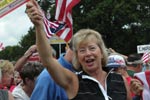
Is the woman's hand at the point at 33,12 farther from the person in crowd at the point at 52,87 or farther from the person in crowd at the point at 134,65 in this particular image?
the person in crowd at the point at 134,65

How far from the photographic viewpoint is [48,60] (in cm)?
373

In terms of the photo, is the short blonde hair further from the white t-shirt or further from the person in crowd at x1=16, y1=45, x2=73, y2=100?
the white t-shirt

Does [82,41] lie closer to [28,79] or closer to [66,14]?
[28,79]

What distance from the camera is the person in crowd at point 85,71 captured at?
3721mm

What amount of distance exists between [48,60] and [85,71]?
0.37m

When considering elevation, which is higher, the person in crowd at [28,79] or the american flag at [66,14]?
the american flag at [66,14]

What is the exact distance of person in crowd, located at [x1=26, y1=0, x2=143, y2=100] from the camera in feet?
12.2

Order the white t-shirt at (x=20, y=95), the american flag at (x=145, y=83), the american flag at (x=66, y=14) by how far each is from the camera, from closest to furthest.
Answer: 1. the american flag at (x=145, y=83)
2. the white t-shirt at (x=20, y=95)
3. the american flag at (x=66, y=14)

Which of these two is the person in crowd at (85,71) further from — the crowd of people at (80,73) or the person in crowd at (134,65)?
the person in crowd at (134,65)

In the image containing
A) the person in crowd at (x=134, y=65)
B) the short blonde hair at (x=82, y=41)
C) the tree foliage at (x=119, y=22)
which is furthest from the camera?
the tree foliage at (x=119, y=22)

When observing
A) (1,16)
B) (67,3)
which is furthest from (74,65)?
(67,3)

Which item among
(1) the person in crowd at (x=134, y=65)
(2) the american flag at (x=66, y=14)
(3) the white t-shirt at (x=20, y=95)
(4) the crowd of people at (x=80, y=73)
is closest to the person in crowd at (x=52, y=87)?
(4) the crowd of people at (x=80, y=73)

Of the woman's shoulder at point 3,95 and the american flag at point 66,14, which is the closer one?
the woman's shoulder at point 3,95

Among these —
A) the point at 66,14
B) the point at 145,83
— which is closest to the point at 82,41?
the point at 145,83
